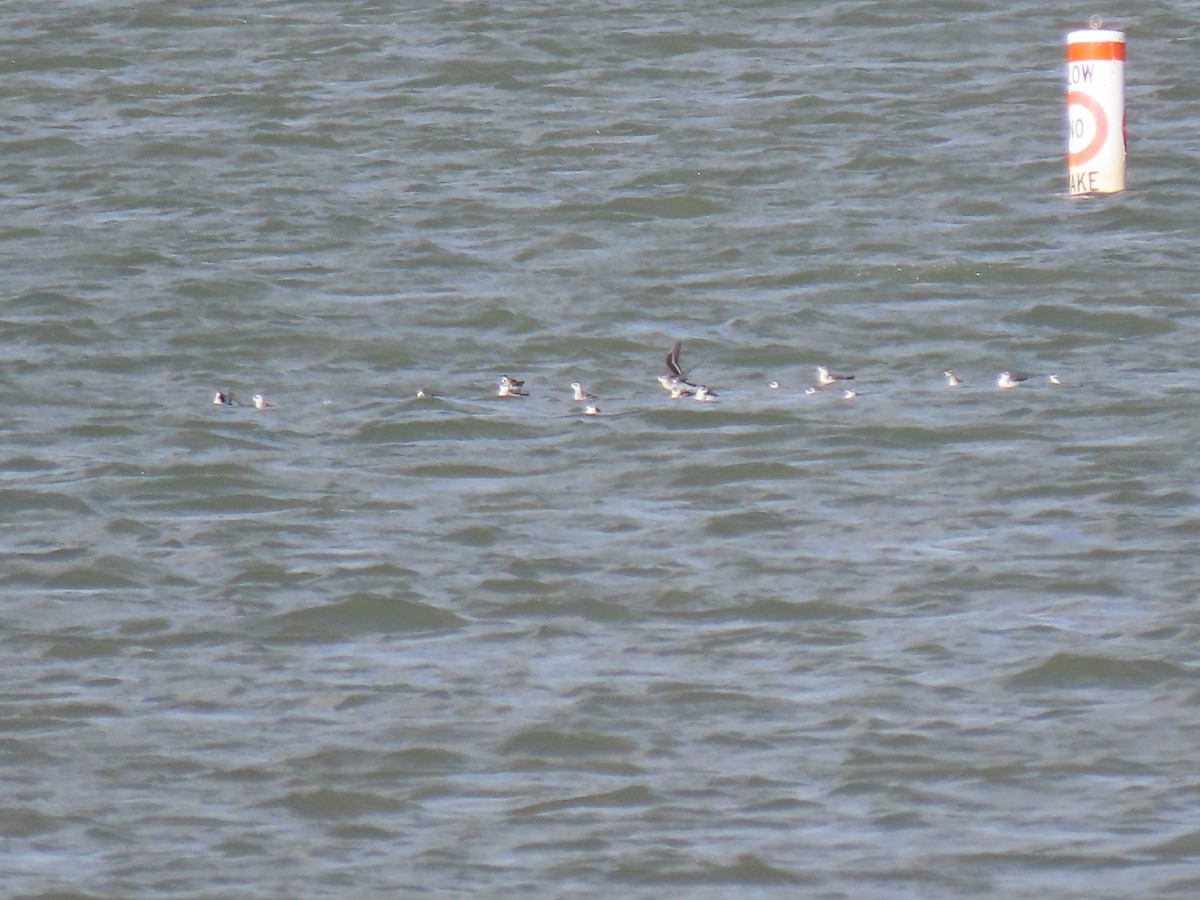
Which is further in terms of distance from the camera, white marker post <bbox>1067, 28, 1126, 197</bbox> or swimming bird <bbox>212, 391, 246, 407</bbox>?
white marker post <bbox>1067, 28, 1126, 197</bbox>

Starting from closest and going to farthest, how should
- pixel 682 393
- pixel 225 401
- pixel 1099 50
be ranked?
pixel 682 393 < pixel 225 401 < pixel 1099 50

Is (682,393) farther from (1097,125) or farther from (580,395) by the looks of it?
(1097,125)

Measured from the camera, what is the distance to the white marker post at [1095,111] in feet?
40.4

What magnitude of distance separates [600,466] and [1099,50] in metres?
4.35

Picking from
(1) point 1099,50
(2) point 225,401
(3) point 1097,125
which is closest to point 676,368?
(2) point 225,401

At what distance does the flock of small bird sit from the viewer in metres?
10.5

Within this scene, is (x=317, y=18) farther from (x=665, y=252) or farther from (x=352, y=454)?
(x=352, y=454)

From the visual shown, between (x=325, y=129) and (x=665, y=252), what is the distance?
3.62 meters

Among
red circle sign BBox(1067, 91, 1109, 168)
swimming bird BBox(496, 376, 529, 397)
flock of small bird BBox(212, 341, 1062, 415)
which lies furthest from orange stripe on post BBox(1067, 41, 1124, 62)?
swimming bird BBox(496, 376, 529, 397)

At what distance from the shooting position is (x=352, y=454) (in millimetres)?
9883

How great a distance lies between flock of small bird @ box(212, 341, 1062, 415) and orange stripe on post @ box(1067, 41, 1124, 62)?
254 cm

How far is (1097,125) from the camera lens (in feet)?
41.7

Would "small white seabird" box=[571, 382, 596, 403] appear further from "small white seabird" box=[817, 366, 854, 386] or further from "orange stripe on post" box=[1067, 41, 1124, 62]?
"orange stripe on post" box=[1067, 41, 1124, 62]

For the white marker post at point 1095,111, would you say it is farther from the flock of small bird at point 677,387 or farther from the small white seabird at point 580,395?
the small white seabird at point 580,395
